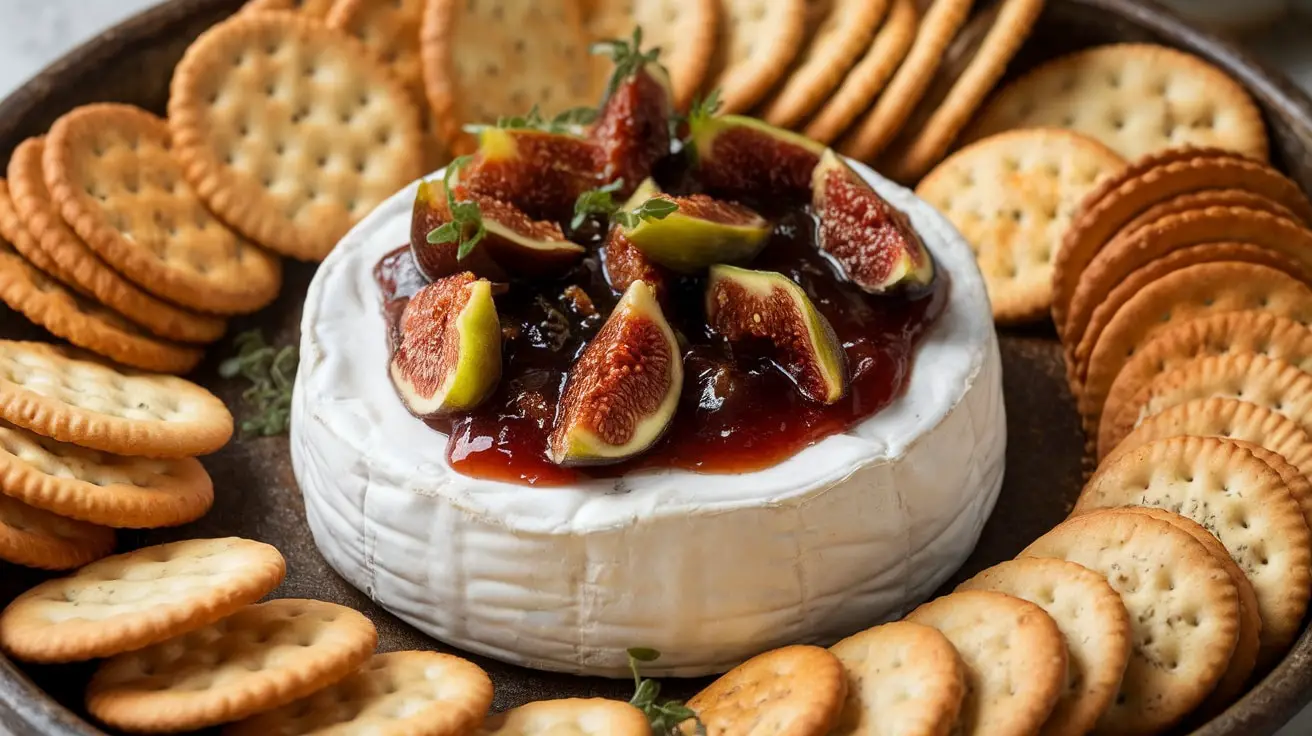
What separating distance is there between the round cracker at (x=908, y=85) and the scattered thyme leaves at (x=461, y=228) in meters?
1.31

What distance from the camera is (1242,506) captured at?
2.58 m

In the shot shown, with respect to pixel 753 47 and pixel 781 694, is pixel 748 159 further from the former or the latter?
pixel 781 694

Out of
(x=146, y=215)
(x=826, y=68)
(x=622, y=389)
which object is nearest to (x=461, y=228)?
(x=622, y=389)

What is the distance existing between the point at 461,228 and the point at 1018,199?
1.61 metres

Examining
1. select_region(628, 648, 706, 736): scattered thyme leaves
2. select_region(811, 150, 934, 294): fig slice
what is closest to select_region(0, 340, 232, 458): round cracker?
select_region(628, 648, 706, 736): scattered thyme leaves

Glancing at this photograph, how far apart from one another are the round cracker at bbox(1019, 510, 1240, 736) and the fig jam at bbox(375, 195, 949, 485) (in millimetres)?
Result: 520

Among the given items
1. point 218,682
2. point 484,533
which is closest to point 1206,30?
point 484,533

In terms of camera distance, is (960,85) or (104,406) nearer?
(104,406)

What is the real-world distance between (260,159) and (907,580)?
77.2 inches

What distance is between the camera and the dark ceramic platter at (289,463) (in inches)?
94.5

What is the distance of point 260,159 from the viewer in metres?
3.55

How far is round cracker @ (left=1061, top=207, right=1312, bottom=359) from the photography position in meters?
3.09

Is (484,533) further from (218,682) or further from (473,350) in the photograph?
(218,682)

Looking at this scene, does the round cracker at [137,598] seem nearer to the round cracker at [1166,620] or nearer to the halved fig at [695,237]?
the halved fig at [695,237]
